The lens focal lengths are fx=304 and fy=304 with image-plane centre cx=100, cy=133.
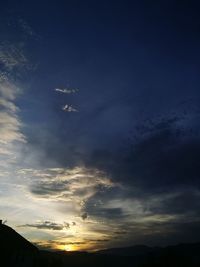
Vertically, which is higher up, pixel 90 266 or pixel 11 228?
pixel 11 228

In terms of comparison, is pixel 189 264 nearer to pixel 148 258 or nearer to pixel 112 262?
pixel 148 258

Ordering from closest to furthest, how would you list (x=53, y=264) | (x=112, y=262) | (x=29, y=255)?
(x=53, y=264), (x=29, y=255), (x=112, y=262)

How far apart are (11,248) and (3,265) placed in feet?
9.76

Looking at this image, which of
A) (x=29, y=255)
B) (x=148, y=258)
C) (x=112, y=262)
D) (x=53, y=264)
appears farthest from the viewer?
(x=112, y=262)

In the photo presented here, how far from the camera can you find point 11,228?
5284cm

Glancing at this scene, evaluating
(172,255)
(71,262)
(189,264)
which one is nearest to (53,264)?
(172,255)

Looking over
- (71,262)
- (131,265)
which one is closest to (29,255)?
(71,262)

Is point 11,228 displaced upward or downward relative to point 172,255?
upward

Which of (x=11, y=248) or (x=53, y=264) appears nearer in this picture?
(x=53, y=264)

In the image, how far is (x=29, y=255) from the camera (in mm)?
47875

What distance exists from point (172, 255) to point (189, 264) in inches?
186

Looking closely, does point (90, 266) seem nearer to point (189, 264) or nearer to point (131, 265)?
point (131, 265)

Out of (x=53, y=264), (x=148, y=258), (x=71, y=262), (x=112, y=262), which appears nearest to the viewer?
(x=53, y=264)

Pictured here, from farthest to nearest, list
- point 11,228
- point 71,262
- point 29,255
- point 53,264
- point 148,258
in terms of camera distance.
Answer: point 71,262
point 11,228
point 29,255
point 148,258
point 53,264
